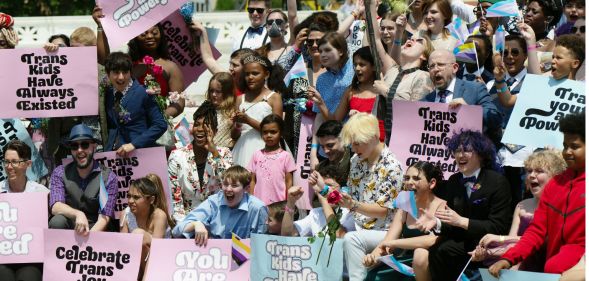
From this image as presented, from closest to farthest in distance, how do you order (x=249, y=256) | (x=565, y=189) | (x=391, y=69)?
(x=565, y=189) < (x=249, y=256) < (x=391, y=69)

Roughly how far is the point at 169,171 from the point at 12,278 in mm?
1825

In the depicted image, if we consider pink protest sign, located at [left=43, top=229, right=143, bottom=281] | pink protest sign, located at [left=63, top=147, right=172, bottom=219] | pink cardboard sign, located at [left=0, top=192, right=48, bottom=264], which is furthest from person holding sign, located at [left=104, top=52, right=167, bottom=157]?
pink protest sign, located at [left=43, top=229, right=143, bottom=281]

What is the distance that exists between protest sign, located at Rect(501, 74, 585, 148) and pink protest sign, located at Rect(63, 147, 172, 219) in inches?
133

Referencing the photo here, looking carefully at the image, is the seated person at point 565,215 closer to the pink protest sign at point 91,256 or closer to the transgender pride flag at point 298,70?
the pink protest sign at point 91,256

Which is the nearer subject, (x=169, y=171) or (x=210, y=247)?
(x=210, y=247)

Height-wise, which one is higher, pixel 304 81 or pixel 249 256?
pixel 304 81

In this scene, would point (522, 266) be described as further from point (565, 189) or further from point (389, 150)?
point (389, 150)

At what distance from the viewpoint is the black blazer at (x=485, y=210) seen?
11.3 m

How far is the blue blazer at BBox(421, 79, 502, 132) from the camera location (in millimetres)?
12438

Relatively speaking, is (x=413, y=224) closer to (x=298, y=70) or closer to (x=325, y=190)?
(x=325, y=190)

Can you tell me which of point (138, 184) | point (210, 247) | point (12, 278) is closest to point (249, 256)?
point (210, 247)

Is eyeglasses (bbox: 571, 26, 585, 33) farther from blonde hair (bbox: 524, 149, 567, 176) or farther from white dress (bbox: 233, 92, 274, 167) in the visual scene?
white dress (bbox: 233, 92, 274, 167)

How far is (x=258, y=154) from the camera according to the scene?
45.3 feet

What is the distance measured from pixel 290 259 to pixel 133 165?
2155 mm
